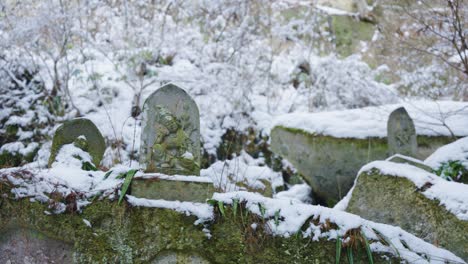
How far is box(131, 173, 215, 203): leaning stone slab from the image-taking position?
12.1 feet

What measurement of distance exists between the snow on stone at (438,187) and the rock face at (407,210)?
0.04 metres

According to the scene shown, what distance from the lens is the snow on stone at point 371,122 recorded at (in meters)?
7.98

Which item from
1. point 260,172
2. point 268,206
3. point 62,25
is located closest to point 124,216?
point 268,206

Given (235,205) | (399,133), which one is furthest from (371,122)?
(235,205)

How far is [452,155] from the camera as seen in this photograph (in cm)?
633

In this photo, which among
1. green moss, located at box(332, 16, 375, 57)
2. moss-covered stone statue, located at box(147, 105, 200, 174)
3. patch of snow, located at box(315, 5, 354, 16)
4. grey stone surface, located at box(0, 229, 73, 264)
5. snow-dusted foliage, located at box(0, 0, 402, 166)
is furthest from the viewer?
green moss, located at box(332, 16, 375, 57)

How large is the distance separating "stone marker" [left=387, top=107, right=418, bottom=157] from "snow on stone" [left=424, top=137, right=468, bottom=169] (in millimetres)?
491

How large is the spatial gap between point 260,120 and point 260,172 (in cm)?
391

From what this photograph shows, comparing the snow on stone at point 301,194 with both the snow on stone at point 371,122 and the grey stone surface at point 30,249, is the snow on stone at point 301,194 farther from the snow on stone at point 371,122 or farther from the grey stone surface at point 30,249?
the grey stone surface at point 30,249

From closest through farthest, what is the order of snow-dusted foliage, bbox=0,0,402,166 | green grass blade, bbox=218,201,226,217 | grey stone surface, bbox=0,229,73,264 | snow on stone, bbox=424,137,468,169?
grey stone surface, bbox=0,229,73,264 → green grass blade, bbox=218,201,226,217 → snow on stone, bbox=424,137,468,169 → snow-dusted foliage, bbox=0,0,402,166

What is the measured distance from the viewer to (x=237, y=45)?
11.0 m

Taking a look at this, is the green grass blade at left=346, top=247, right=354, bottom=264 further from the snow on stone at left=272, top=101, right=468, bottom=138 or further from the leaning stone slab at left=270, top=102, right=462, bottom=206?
the snow on stone at left=272, top=101, right=468, bottom=138

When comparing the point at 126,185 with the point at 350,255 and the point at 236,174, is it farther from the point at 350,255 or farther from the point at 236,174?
Answer: the point at 236,174

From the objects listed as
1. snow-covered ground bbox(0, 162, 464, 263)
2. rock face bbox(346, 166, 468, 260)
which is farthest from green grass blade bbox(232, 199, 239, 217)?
rock face bbox(346, 166, 468, 260)
